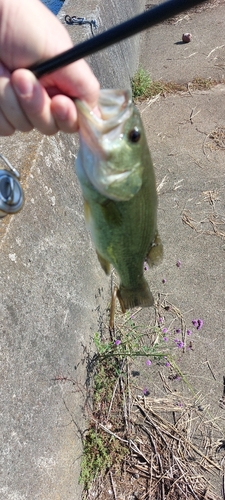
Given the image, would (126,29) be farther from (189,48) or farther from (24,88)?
(189,48)

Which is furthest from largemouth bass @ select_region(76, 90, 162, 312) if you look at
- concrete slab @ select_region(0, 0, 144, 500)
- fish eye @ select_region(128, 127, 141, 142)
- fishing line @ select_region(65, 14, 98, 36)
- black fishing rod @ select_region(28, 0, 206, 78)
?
fishing line @ select_region(65, 14, 98, 36)

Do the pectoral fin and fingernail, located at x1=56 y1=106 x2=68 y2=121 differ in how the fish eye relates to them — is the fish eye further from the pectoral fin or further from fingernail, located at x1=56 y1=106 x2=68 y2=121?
the pectoral fin

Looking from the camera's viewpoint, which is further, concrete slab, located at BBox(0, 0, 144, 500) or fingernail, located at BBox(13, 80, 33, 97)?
concrete slab, located at BBox(0, 0, 144, 500)

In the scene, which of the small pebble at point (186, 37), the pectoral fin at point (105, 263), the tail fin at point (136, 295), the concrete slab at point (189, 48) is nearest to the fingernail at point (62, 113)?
the pectoral fin at point (105, 263)

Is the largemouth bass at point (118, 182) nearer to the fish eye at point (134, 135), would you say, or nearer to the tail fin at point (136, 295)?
the fish eye at point (134, 135)

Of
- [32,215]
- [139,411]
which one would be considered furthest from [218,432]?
[32,215]

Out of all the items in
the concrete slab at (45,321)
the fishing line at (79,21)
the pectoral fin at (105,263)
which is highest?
the fishing line at (79,21)

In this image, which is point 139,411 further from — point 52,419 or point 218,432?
point 52,419
